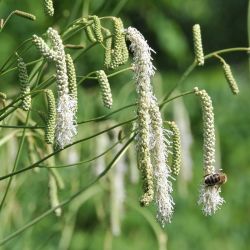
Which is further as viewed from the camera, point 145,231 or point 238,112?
point 238,112

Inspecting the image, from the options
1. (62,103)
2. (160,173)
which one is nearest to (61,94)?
(62,103)

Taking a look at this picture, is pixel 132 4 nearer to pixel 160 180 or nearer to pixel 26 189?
pixel 26 189

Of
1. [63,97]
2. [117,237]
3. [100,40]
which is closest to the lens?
[63,97]

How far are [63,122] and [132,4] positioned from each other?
560 centimetres

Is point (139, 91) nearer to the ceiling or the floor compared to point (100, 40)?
nearer to the floor

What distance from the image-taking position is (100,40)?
1.95 m

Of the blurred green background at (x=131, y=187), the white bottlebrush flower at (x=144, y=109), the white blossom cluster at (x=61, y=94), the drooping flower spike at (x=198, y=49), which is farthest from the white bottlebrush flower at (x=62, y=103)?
the blurred green background at (x=131, y=187)

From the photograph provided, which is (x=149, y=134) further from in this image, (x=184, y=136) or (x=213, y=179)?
(x=184, y=136)

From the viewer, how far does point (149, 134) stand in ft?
6.01

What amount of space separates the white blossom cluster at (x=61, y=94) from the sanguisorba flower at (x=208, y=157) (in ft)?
0.92

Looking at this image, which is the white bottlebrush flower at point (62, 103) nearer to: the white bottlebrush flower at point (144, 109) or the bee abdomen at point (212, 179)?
the white bottlebrush flower at point (144, 109)

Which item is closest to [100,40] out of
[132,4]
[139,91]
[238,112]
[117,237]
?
[139,91]

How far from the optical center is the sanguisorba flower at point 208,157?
1958 mm

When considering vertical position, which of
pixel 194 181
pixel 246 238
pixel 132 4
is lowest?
pixel 246 238
